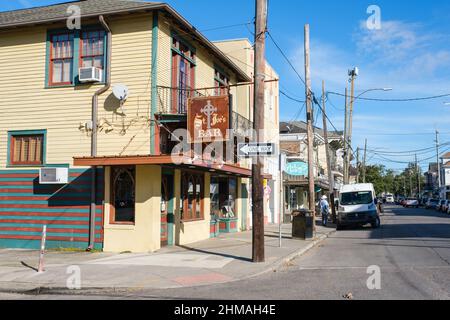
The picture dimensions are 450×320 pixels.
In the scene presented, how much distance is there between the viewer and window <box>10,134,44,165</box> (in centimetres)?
1636

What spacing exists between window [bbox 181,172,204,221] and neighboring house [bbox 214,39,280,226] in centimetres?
351

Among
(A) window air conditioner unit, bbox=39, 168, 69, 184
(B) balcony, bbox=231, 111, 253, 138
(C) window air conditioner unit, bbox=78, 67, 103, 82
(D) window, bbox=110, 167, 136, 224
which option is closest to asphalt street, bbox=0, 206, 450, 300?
(D) window, bbox=110, 167, 136, 224

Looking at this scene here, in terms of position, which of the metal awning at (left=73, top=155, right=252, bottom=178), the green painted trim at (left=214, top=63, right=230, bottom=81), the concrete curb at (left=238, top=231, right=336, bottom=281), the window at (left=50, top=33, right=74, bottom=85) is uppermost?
the green painted trim at (left=214, top=63, right=230, bottom=81)

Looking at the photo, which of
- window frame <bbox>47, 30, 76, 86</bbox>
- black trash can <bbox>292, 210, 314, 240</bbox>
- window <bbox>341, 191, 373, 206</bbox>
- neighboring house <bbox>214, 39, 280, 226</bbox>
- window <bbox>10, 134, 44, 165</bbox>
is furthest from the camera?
window <bbox>341, 191, 373, 206</bbox>

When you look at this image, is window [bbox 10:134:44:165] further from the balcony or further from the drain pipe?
the balcony

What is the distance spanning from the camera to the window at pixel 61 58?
1620 cm

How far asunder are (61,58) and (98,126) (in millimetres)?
2867

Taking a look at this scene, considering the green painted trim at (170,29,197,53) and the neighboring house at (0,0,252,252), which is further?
the green painted trim at (170,29,197,53)

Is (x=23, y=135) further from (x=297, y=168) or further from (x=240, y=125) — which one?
(x=297, y=168)

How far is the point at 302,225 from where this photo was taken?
1925 centimetres

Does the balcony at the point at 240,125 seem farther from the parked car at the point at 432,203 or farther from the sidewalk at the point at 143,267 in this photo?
the parked car at the point at 432,203

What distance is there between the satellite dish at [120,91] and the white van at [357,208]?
15605mm
